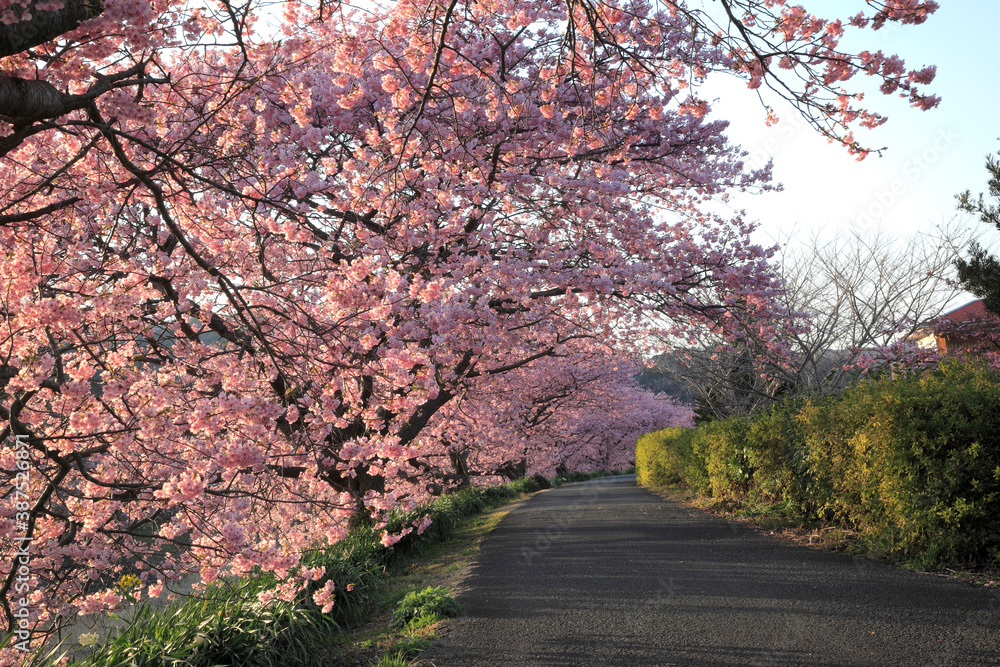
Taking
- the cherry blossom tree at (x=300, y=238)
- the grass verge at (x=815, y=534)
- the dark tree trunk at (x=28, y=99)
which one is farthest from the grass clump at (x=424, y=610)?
the dark tree trunk at (x=28, y=99)

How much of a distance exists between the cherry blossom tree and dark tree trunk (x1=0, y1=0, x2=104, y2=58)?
0.01 meters

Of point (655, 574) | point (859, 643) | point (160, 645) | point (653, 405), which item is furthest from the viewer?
point (653, 405)

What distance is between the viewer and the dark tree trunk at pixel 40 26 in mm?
2643

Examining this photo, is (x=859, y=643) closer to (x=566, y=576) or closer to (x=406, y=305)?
(x=566, y=576)

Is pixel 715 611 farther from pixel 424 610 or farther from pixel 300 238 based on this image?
pixel 300 238

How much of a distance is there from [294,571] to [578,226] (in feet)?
20.6

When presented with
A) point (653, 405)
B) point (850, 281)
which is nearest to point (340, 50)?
point (850, 281)

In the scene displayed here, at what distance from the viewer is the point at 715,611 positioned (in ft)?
16.9

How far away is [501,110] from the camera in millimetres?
8430

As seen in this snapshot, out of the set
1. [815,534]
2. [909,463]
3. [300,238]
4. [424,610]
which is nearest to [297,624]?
[424,610]

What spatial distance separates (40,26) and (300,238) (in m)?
3.00

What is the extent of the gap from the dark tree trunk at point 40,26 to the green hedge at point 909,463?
22.6ft

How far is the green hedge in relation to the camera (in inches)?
212

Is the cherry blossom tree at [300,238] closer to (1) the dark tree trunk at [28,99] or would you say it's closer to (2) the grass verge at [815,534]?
(1) the dark tree trunk at [28,99]
